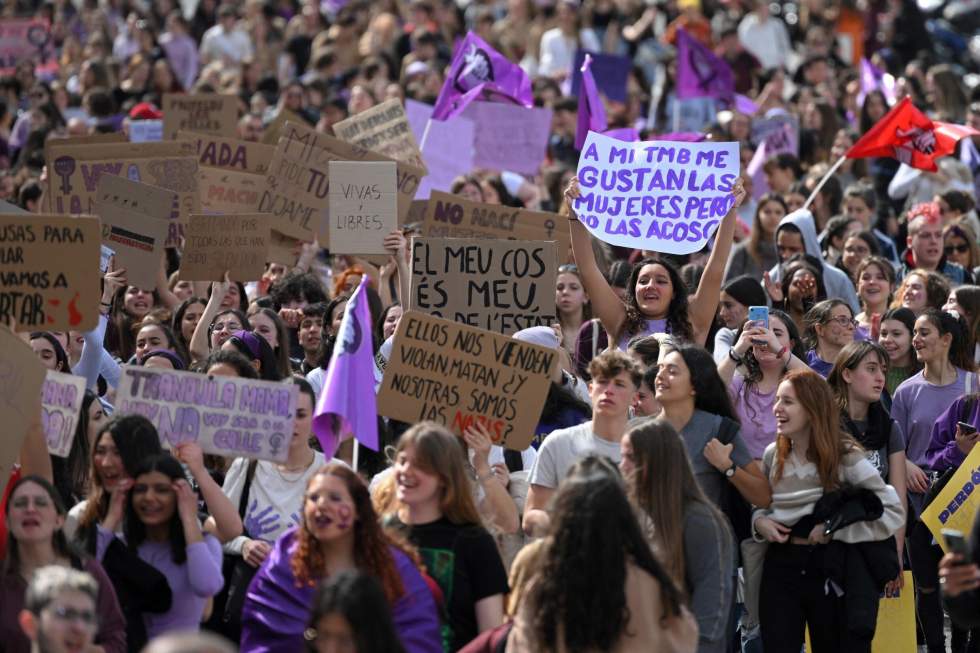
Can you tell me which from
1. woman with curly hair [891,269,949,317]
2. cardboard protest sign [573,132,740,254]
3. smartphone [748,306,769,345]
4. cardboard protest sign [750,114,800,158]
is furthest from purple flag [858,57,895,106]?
smartphone [748,306,769,345]

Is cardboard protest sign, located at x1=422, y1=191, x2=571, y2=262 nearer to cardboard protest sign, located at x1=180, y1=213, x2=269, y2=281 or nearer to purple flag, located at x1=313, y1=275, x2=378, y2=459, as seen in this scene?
cardboard protest sign, located at x1=180, y1=213, x2=269, y2=281

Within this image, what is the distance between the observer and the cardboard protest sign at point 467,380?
26.8 ft

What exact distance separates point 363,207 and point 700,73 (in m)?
8.95

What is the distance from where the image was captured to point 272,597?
261 inches

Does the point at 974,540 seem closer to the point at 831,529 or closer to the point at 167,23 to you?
the point at 831,529

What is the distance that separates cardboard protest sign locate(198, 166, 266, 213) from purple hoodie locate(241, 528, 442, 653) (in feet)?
23.1

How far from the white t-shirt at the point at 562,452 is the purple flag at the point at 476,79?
7.89 m

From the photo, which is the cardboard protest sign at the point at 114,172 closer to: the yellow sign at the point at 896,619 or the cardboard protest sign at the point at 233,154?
the cardboard protest sign at the point at 233,154

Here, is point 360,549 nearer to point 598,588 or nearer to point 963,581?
point 598,588

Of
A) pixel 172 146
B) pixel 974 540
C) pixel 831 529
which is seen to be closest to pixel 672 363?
pixel 831 529

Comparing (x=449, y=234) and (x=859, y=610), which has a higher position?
(x=449, y=234)

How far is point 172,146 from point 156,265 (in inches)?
67.8

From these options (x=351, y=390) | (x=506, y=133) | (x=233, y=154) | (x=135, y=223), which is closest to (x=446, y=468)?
(x=351, y=390)

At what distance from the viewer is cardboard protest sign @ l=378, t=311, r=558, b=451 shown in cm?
816
